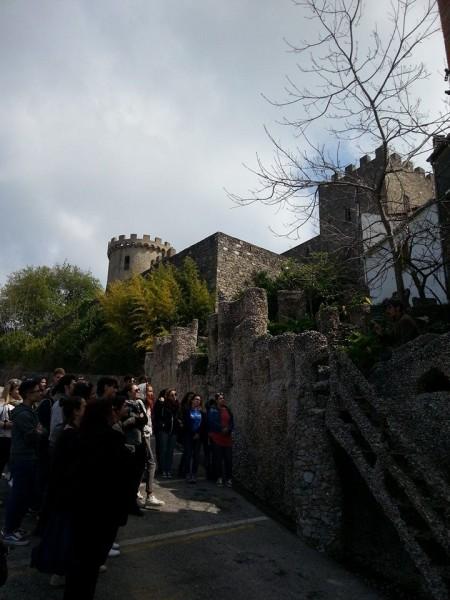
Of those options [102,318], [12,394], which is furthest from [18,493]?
[102,318]

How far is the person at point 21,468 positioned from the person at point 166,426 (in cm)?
361

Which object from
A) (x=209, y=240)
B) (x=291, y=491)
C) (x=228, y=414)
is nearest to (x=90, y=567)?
(x=291, y=491)

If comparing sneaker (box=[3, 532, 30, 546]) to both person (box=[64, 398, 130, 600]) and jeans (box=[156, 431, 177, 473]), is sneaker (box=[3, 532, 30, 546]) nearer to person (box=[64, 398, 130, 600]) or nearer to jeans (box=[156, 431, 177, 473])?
person (box=[64, 398, 130, 600])

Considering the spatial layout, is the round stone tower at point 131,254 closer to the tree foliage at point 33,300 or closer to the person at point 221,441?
the tree foliage at point 33,300

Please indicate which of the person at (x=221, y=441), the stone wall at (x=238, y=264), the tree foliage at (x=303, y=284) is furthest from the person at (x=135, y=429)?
the stone wall at (x=238, y=264)

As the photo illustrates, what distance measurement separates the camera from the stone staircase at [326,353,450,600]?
5.07 m

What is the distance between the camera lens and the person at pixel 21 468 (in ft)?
17.8

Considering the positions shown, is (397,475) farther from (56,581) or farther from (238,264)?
(238,264)

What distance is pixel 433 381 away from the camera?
275 inches

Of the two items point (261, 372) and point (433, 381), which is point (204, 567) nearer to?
point (433, 381)

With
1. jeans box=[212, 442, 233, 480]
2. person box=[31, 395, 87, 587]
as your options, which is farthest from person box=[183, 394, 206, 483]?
person box=[31, 395, 87, 587]

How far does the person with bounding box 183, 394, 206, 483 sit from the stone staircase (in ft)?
11.0

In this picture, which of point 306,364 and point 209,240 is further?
point 209,240

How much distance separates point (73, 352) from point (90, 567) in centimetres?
2590
